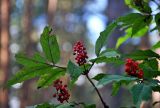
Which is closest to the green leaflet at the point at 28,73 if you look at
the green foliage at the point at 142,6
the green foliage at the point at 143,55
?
the green foliage at the point at 143,55

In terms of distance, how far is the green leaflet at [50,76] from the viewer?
1.28 metres

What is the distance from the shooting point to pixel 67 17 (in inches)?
931

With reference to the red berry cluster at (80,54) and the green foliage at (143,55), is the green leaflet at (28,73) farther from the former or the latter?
the green foliage at (143,55)

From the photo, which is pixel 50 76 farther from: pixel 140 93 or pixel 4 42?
pixel 4 42

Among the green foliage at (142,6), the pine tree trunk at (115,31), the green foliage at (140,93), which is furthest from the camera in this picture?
the pine tree trunk at (115,31)

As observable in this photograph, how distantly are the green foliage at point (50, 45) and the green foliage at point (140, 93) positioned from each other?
369 millimetres

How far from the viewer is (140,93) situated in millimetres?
980

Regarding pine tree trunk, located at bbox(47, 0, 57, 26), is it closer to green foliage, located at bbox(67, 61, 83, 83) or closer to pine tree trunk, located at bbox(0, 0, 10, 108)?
pine tree trunk, located at bbox(0, 0, 10, 108)

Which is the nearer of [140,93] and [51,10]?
[140,93]

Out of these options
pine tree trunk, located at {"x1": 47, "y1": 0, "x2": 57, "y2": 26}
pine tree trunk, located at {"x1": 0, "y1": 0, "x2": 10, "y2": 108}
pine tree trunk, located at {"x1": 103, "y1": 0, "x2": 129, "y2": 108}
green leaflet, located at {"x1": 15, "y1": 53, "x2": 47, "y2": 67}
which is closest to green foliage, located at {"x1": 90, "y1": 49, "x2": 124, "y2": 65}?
green leaflet, located at {"x1": 15, "y1": 53, "x2": 47, "y2": 67}

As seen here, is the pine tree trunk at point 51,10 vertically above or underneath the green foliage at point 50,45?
above

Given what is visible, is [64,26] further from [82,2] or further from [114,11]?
[114,11]

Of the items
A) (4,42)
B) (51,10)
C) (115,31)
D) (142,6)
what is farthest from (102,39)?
(51,10)

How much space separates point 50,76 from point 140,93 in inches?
17.3
